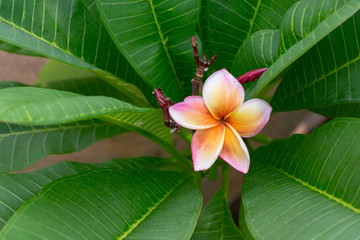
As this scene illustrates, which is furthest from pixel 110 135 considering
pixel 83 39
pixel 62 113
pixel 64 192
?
pixel 62 113

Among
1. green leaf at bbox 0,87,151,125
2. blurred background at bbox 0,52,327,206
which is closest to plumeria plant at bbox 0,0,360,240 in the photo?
green leaf at bbox 0,87,151,125

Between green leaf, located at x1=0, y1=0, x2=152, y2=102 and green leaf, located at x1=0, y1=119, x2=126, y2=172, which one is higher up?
green leaf, located at x1=0, y1=0, x2=152, y2=102

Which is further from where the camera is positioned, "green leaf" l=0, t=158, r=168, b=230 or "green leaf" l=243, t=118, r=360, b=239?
"green leaf" l=0, t=158, r=168, b=230

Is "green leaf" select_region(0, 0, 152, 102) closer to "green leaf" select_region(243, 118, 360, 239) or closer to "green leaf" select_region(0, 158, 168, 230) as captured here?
"green leaf" select_region(0, 158, 168, 230)

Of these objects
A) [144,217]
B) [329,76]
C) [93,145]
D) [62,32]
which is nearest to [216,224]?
[144,217]

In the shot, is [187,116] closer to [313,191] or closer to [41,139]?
[313,191]

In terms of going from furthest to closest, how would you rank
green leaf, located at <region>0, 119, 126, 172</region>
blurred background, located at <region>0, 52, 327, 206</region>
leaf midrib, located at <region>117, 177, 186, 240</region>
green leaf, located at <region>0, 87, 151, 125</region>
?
blurred background, located at <region>0, 52, 327, 206</region>, green leaf, located at <region>0, 119, 126, 172</region>, leaf midrib, located at <region>117, 177, 186, 240</region>, green leaf, located at <region>0, 87, 151, 125</region>

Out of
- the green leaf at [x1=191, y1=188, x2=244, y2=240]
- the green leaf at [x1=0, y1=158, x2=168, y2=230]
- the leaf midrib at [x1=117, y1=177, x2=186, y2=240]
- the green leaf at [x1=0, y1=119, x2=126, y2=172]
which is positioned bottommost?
the green leaf at [x1=191, y1=188, x2=244, y2=240]

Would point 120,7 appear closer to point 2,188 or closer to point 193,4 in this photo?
point 193,4
